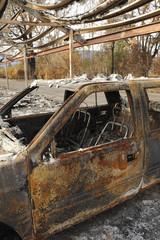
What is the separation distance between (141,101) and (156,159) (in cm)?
82

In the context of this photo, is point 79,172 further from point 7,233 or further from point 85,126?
point 85,126

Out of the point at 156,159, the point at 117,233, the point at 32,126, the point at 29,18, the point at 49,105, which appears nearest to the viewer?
the point at 117,233

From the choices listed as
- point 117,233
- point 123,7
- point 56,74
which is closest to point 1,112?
point 117,233

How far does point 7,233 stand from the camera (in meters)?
1.76

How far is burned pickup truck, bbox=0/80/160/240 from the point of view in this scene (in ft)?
5.39

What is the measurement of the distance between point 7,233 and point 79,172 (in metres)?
0.86

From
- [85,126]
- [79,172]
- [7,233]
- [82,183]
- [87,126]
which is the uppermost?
[87,126]

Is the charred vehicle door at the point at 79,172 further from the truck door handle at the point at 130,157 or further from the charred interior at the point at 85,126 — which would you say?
the charred interior at the point at 85,126

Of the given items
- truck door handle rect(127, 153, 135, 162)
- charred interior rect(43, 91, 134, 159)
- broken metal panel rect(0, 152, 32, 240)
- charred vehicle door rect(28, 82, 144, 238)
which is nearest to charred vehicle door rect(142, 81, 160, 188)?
charred vehicle door rect(28, 82, 144, 238)

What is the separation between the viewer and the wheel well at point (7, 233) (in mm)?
1720

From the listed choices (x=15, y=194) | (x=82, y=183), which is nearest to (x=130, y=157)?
(x=82, y=183)

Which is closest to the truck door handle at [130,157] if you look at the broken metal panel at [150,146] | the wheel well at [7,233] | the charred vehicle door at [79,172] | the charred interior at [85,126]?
the charred vehicle door at [79,172]

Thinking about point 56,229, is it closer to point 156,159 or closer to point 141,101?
point 156,159

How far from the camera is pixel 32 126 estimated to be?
2.99 meters
